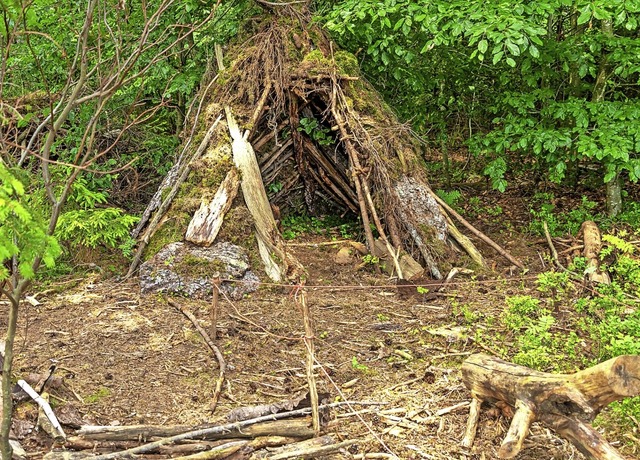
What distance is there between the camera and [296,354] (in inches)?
195

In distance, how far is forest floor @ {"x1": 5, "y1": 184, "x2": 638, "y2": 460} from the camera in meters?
3.87

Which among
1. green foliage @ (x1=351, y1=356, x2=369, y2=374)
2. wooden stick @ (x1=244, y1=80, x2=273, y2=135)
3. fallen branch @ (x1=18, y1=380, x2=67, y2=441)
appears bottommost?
green foliage @ (x1=351, y1=356, x2=369, y2=374)

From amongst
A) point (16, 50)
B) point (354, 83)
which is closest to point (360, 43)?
point (354, 83)

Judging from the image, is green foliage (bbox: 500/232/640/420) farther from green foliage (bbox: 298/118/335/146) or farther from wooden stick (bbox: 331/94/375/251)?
green foliage (bbox: 298/118/335/146)

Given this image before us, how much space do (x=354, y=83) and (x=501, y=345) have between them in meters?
3.85

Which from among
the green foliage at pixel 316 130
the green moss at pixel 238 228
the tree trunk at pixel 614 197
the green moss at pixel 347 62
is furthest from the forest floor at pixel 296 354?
the green moss at pixel 347 62

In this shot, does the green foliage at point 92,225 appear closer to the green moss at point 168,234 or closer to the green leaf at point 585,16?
the green moss at point 168,234

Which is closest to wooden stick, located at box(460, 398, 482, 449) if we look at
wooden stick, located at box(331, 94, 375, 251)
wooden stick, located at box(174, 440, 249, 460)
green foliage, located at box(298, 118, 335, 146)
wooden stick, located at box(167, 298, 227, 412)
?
wooden stick, located at box(174, 440, 249, 460)

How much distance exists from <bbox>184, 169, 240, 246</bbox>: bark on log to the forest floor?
745 millimetres

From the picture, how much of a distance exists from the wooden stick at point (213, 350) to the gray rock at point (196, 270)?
27 centimetres

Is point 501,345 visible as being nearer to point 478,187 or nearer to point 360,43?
point 360,43

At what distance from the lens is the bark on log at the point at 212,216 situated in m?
6.35

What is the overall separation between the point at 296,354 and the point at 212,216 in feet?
6.87

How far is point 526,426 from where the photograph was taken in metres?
3.27
